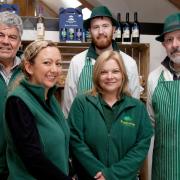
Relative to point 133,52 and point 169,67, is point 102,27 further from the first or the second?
point 133,52

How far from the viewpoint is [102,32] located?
9.36 feet

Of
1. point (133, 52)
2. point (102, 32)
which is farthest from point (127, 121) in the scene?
point (133, 52)

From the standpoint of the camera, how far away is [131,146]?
1.97m

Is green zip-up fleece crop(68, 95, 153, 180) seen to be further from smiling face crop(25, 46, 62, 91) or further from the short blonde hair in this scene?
smiling face crop(25, 46, 62, 91)

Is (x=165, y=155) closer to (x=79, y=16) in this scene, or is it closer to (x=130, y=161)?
(x=130, y=161)


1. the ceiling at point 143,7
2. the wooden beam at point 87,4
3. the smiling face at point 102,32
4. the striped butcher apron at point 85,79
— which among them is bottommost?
the striped butcher apron at point 85,79

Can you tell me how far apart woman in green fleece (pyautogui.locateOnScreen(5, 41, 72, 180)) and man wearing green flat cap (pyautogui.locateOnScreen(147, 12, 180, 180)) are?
0.88m

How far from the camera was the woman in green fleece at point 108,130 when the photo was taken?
6.31ft

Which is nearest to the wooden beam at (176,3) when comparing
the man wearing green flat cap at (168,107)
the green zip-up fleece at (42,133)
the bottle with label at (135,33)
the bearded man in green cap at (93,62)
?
the bottle with label at (135,33)

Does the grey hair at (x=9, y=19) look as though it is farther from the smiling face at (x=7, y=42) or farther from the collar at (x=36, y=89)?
the collar at (x=36, y=89)

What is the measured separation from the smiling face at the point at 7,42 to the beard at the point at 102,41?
95cm

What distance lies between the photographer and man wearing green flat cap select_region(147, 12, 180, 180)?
2.27 meters

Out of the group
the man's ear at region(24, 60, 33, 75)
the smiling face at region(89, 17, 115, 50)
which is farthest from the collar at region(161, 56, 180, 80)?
the man's ear at region(24, 60, 33, 75)

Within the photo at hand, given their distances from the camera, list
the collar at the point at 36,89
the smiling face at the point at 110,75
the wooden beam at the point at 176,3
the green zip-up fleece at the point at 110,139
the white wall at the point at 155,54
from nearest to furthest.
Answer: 1. the collar at the point at 36,89
2. the green zip-up fleece at the point at 110,139
3. the smiling face at the point at 110,75
4. the white wall at the point at 155,54
5. the wooden beam at the point at 176,3
